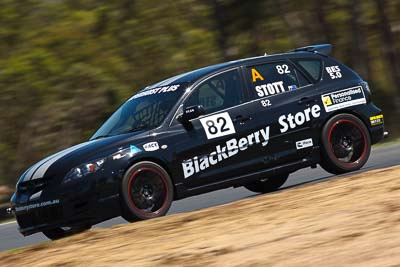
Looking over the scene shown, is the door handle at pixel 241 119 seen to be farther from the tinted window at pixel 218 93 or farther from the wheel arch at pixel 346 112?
the wheel arch at pixel 346 112

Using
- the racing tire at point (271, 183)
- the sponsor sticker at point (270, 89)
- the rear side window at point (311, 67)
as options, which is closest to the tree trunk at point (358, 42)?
the racing tire at point (271, 183)

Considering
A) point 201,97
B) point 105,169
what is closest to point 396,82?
point 201,97

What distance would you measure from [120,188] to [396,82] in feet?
49.3

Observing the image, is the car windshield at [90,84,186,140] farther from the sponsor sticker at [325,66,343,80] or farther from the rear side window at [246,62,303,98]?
the sponsor sticker at [325,66,343,80]

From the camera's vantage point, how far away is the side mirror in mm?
11766

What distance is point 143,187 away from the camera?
11.4 meters

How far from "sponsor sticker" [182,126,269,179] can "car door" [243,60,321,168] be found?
0.33 ft

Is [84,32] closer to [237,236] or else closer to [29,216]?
[29,216]

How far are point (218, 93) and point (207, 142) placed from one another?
2.43 feet

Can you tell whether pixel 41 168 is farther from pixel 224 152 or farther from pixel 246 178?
pixel 246 178

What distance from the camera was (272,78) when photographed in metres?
12.8

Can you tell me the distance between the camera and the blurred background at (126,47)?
74.8 ft

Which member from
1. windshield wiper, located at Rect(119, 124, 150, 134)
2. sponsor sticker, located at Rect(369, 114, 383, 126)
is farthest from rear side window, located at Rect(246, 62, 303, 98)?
windshield wiper, located at Rect(119, 124, 150, 134)

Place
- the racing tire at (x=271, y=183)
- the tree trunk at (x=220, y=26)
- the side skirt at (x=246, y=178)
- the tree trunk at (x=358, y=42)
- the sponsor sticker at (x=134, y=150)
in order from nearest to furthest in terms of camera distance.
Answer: the sponsor sticker at (x=134, y=150) < the side skirt at (x=246, y=178) < the racing tire at (x=271, y=183) < the tree trunk at (x=358, y=42) < the tree trunk at (x=220, y=26)
